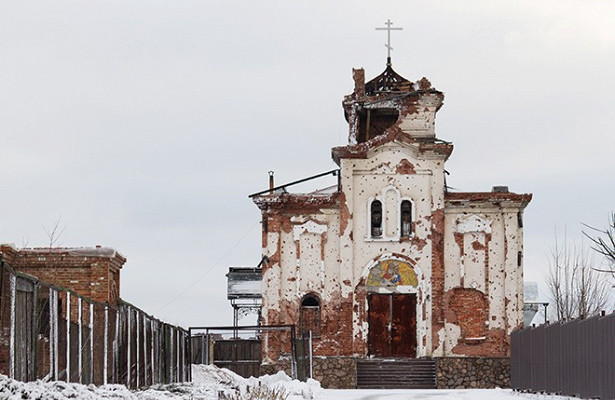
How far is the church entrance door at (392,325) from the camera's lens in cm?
4309

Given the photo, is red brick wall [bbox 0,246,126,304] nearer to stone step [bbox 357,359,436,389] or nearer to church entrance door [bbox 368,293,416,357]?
stone step [bbox 357,359,436,389]

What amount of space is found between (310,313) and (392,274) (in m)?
3.39

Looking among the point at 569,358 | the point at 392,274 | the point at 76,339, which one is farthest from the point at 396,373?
the point at 76,339

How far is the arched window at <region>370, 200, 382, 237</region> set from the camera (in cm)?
4375

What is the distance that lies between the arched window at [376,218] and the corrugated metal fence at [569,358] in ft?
33.0

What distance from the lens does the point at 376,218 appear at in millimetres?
43812

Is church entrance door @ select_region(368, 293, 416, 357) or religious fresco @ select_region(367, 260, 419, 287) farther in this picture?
religious fresco @ select_region(367, 260, 419, 287)

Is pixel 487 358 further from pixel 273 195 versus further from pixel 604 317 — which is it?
pixel 604 317

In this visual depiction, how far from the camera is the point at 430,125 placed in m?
46.0

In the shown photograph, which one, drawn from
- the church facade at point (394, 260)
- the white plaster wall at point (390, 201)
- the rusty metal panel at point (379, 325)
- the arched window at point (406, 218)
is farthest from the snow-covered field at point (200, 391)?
the arched window at point (406, 218)

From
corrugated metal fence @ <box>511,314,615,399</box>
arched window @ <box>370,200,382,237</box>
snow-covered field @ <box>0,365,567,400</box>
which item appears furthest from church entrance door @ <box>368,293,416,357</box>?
corrugated metal fence @ <box>511,314,615,399</box>

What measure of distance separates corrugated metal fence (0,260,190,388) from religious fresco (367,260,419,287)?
13.1 m

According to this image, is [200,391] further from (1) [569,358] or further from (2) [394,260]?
(2) [394,260]

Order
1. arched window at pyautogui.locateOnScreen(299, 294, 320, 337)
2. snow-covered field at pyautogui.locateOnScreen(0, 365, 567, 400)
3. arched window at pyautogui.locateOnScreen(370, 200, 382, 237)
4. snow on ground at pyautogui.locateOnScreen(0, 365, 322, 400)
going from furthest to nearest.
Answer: arched window at pyautogui.locateOnScreen(370, 200, 382, 237) < arched window at pyautogui.locateOnScreen(299, 294, 320, 337) < snow-covered field at pyautogui.locateOnScreen(0, 365, 567, 400) < snow on ground at pyautogui.locateOnScreen(0, 365, 322, 400)
